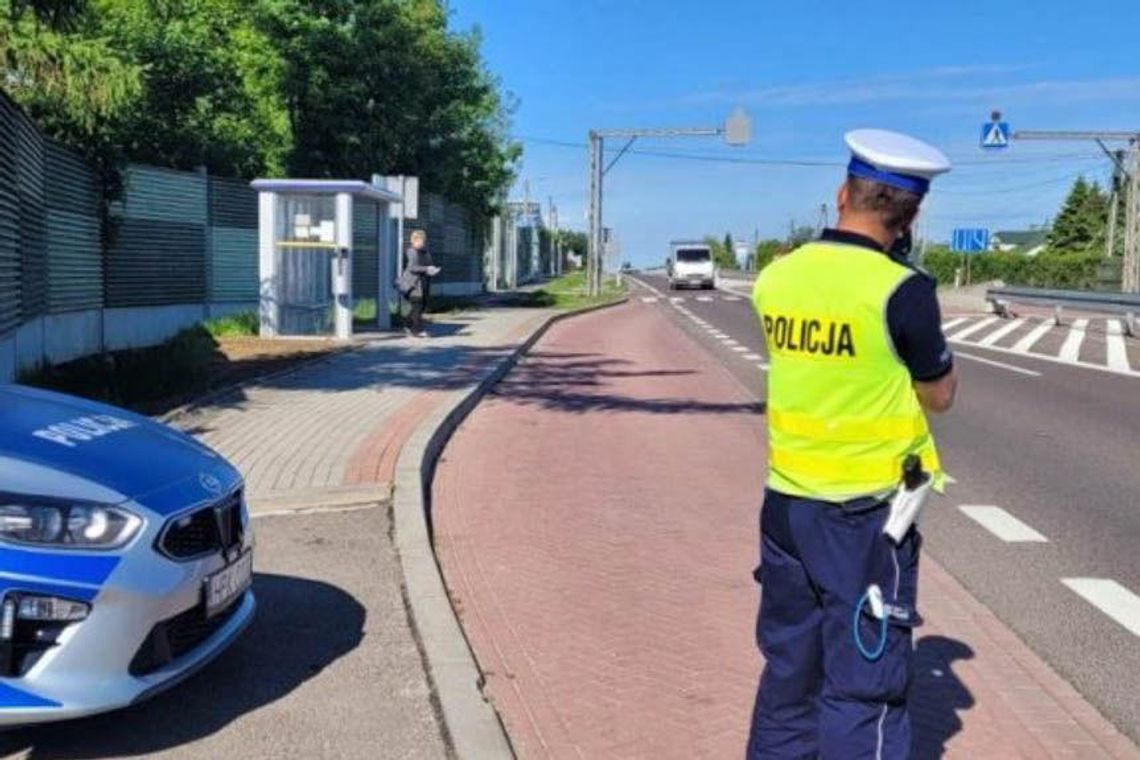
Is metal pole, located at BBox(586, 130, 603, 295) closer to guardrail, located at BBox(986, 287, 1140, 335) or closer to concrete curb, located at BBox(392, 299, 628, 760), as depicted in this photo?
guardrail, located at BBox(986, 287, 1140, 335)

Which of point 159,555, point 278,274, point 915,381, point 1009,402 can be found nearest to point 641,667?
point 159,555

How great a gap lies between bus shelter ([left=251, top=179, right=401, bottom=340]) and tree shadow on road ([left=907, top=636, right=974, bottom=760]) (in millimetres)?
15134

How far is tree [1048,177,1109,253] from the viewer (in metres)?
97.9

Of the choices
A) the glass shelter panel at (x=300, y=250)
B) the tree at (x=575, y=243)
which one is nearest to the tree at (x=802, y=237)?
the glass shelter panel at (x=300, y=250)

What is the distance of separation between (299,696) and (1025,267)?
243 feet

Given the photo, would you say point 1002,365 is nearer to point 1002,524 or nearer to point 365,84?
point 1002,524

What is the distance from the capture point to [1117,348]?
22594mm

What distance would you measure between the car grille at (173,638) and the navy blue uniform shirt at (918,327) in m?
2.39

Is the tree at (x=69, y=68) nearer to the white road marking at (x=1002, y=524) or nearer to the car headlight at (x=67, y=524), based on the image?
the white road marking at (x=1002, y=524)

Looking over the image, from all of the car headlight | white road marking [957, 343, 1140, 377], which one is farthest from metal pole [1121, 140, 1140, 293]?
the car headlight

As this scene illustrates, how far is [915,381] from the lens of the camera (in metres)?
2.94

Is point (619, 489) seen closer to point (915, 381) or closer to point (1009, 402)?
point (915, 381)

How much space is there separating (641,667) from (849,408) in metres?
2.12

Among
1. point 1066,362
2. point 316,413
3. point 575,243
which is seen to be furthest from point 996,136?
point 575,243
